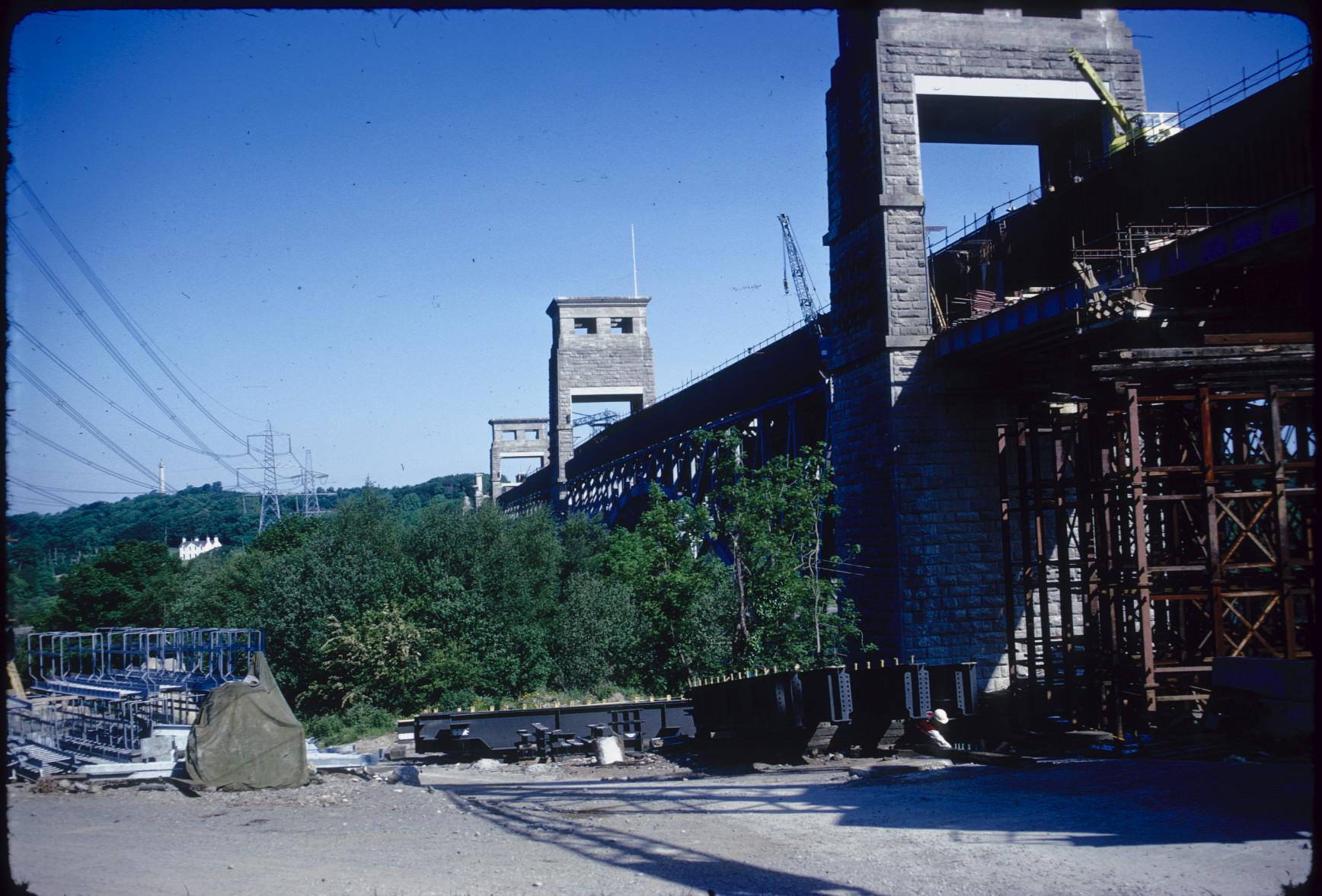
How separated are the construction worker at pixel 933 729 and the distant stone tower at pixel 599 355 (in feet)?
146

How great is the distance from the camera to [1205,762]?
10.4 metres

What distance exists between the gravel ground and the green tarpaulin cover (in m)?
0.32

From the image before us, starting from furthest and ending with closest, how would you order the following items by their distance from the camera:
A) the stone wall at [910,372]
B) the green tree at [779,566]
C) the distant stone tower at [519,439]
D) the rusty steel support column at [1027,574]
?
1. the distant stone tower at [519,439]
2. the stone wall at [910,372]
3. the green tree at [779,566]
4. the rusty steel support column at [1027,574]

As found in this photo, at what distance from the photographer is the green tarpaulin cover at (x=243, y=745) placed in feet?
34.5

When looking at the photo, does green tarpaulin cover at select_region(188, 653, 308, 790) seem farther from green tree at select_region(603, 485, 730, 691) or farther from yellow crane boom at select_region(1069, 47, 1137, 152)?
yellow crane boom at select_region(1069, 47, 1137, 152)

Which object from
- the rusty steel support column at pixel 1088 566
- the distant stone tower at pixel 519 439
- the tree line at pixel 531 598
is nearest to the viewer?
the rusty steel support column at pixel 1088 566

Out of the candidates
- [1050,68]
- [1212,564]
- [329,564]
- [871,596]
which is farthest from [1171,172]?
[329,564]

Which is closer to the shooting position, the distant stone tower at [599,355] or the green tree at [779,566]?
the green tree at [779,566]

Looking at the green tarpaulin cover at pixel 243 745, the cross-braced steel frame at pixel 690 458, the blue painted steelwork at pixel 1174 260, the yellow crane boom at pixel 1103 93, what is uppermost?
the yellow crane boom at pixel 1103 93

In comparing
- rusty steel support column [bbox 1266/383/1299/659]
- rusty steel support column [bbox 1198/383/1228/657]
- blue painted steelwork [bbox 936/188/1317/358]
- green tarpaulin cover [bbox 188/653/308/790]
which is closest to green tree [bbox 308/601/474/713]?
green tarpaulin cover [bbox 188/653/308/790]

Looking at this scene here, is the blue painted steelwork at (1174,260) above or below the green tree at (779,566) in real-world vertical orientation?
above

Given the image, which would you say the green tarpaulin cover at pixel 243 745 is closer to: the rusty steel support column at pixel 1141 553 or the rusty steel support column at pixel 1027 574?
the rusty steel support column at pixel 1141 553

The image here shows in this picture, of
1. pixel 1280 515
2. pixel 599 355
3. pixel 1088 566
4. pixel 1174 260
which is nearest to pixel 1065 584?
pixel 1088 566

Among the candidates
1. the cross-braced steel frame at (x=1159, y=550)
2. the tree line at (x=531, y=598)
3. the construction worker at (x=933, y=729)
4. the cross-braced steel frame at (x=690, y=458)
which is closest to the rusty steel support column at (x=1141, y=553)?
the cross-braced steel frame at (x=1159, y=550)
